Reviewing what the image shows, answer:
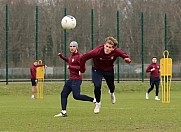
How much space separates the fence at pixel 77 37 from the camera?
33281 millimetres

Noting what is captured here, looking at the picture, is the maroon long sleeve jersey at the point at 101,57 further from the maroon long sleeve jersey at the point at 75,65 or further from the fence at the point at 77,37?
the fence at the point at 77,37

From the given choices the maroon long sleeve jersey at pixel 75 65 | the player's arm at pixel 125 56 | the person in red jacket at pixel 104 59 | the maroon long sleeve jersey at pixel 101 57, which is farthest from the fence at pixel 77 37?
the player's arm at pixel 125 56

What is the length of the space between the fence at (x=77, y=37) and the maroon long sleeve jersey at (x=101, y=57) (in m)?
19.7

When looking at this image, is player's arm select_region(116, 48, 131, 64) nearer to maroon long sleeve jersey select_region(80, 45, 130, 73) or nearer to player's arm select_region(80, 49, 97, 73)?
maroon long sleeve jersey select_region(80, 45, 130, 73)

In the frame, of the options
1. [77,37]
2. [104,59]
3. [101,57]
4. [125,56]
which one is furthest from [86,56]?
[77,37]

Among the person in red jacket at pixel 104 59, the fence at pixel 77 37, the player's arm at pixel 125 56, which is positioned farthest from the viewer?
the fence at pixel 77 37

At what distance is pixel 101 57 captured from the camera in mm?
Result: 12867

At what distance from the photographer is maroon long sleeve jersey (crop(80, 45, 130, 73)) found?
1268 centimetres

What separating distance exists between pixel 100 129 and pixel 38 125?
157 cm

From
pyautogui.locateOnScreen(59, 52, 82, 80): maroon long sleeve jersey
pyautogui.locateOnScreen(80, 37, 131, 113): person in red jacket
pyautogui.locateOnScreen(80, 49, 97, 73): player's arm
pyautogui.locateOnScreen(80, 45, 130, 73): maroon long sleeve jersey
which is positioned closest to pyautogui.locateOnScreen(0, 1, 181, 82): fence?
pyautogui.locateOnScreen(59, 52, 82, 80): maroon long sleeve jersey

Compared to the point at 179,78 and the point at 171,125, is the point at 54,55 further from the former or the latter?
the point at 171,125

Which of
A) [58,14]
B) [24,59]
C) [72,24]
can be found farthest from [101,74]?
[58,14]

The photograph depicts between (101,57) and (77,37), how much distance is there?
72.7 feet

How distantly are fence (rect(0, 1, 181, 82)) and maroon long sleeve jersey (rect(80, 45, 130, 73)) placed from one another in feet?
64.8
